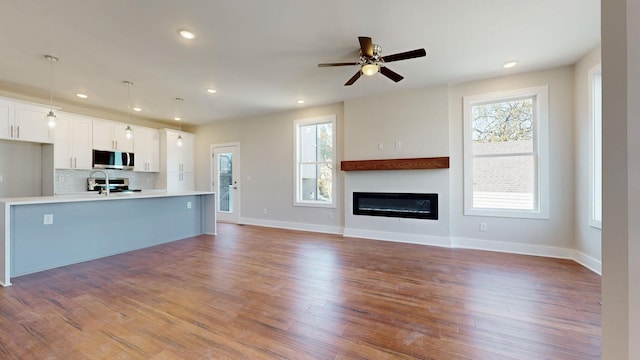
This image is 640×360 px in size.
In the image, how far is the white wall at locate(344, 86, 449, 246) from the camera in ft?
14.2

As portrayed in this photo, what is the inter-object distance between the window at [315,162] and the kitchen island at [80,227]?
7.59 feet

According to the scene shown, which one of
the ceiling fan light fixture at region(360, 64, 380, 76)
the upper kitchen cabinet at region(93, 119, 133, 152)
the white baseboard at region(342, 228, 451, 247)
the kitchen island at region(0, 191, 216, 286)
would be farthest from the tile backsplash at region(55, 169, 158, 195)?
the ceiling fan light fixture at region(360, 64, 380, 76)

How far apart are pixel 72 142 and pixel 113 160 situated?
2.44ft

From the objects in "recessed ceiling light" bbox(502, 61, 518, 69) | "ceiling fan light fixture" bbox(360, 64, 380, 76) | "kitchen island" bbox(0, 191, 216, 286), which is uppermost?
"recessed ceiling light" bbox(502, 61, 518, 69)

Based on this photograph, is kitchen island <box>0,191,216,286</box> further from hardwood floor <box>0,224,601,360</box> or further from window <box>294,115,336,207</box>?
window <box>294,115,336,207</box>

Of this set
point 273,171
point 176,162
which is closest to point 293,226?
A: point 273,171

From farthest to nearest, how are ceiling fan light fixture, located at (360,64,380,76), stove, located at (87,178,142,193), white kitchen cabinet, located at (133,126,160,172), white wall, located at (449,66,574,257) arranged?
1. white kitchen cabinet, located at (133,126,160,172)
2. stove, located at (87,178,142,193)
3. white wall, located at (449,66,574,257)
4. ceiling fan light fixture, located at (360,64,380,76)

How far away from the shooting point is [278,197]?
19.9 ft

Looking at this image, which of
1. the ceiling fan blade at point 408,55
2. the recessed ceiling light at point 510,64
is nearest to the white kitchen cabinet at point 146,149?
the ceiling fan blade at point 408,55

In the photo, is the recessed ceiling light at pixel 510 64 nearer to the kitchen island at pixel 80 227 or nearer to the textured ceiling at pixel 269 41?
the textured ceiling at pixel 269 41

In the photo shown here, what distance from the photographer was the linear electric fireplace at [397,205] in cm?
440

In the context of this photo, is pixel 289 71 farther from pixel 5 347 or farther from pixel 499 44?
pixel 5 347

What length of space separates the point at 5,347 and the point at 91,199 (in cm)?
227

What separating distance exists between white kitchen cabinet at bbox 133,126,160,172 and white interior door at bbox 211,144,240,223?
136cm
